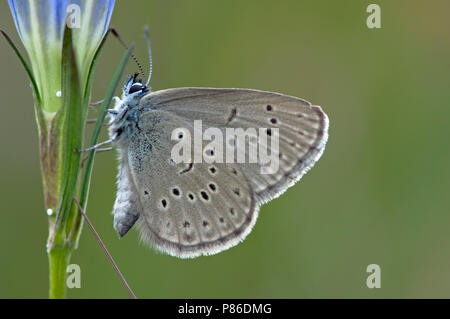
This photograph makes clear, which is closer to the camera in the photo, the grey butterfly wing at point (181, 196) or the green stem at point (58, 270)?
the green stem at point (58, 270)

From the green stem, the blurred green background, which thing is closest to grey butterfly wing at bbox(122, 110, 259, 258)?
the green stem

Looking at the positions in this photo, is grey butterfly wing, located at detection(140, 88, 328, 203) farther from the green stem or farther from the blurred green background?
the blurred green background

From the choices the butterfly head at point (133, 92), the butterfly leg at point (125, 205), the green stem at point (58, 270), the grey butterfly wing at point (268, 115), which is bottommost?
the green stem at point (58, 270)

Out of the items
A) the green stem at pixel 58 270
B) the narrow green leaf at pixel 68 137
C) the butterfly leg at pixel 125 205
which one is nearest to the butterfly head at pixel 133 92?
the butterfly leg at pixel 125 205

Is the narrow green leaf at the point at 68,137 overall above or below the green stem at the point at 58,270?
above

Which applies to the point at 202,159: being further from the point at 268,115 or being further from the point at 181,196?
the point at 268,115

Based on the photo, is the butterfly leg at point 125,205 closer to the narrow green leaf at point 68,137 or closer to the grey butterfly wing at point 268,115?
the grey butterfly wing at point 268,115

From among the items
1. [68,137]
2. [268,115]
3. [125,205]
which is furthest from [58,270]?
[268,115]
